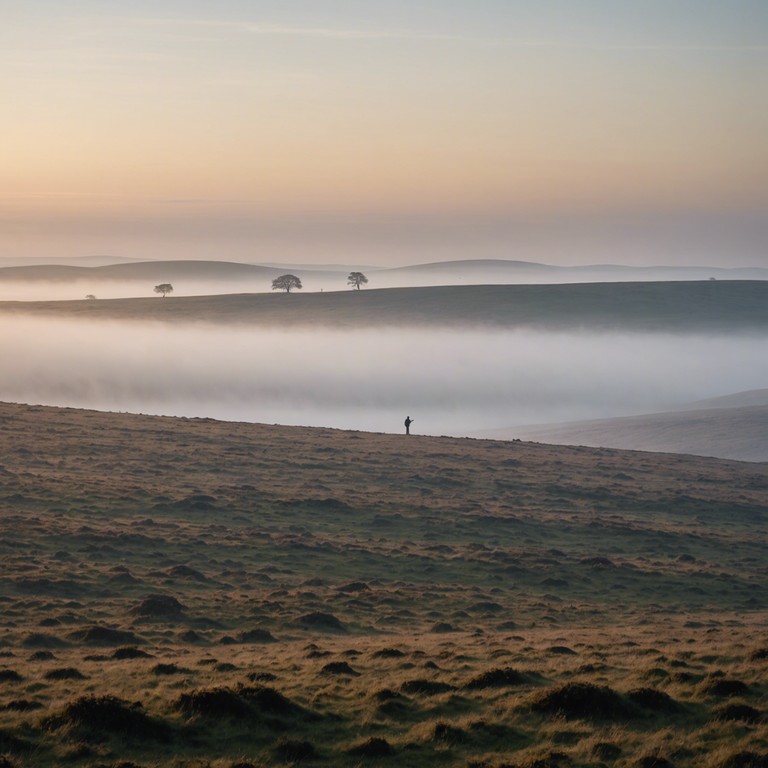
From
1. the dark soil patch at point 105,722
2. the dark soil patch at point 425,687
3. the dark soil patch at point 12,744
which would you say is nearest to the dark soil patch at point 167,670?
the dark soil patch at point 105,722

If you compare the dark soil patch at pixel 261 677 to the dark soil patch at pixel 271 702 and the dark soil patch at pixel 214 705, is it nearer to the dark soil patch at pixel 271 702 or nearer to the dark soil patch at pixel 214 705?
the dark soil patch at pixel 271 702

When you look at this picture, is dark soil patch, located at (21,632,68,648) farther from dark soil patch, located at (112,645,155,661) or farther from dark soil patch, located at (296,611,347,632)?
dark soil patch, located at (296,611,347,632)

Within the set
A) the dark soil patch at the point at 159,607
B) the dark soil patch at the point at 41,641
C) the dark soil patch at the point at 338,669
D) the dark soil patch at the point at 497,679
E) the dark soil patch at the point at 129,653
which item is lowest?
the dark soil patch at the point at 159,607

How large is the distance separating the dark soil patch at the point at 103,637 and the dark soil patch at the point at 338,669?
309 inches

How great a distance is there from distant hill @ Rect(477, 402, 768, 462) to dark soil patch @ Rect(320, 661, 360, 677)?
3258 inches

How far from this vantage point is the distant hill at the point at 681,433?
336ft

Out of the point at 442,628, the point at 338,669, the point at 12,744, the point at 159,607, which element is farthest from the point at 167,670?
the point at 442,628

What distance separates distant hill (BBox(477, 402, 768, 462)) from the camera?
102 m

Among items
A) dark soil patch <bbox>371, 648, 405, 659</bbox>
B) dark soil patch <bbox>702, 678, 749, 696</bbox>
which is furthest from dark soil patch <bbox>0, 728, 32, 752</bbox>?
dark soil patch <bbox>702, 678, 749, 696</bbox>

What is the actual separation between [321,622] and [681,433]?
88102 millimetres

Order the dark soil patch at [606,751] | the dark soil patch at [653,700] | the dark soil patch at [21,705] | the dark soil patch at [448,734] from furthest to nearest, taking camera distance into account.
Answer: the dark soil patch at [653,700] → the dark soil patch at [21,705] → the dark soil patch at [448,734] → the dark soil patch at [606,751]

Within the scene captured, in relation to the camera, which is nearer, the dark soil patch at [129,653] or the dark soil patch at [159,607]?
the dark soil patch at [129,653]

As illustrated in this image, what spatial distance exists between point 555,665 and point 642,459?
5616 centimetres

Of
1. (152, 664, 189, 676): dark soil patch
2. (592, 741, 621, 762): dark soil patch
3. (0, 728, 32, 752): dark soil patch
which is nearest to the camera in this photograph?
(0, 728, 32, 752): dark soil patch
